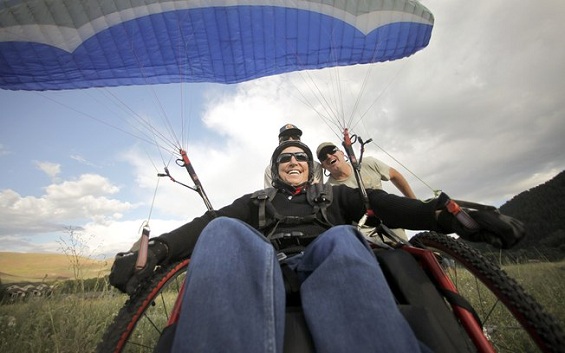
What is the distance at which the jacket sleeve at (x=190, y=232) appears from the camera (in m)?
1.51

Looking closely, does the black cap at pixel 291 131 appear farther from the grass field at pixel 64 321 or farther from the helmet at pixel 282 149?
the grass field at pixel 64 321

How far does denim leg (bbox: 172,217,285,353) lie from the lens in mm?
737

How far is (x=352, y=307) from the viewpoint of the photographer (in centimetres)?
83

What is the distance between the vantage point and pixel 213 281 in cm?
85

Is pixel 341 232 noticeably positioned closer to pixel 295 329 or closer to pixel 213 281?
pixel 295 329

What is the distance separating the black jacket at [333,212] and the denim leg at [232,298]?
26.7 inches

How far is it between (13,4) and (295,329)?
5020 mm

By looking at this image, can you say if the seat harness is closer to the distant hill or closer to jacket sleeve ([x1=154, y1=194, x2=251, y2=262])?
jacket sleeve ([x1=154, y1=194, x2=251, y2=262])

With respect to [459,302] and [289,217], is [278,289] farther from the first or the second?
[289,217]

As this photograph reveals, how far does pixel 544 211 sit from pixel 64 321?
59.0 metres

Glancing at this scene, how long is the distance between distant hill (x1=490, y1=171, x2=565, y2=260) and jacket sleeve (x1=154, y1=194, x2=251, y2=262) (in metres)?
47.7

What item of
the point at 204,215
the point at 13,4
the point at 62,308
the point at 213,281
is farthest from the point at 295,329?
the point at 13,4

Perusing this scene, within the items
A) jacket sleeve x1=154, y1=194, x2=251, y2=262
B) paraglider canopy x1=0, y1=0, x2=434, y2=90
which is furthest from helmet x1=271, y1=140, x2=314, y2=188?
paraglider canopy x1=0, y1=0, x2=434, y2=90

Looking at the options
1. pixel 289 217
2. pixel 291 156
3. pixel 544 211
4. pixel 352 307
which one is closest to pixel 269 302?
pixel 352 307
